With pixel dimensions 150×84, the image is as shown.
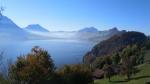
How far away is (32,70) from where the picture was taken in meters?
59.1

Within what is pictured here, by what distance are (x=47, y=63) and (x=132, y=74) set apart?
22.1 meters

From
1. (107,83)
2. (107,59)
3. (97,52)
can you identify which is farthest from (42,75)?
(97,52)

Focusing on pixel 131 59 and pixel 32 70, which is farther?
pixel 131 59

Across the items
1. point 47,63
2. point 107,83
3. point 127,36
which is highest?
point 127,36

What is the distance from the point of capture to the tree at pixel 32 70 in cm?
5844

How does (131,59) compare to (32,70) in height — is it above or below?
above

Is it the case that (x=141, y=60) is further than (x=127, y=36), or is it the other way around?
(x=127, y=36)

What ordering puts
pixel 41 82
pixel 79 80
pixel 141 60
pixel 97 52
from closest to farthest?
pixel 41 82 → pixel 79 80 → pixel 141 60 → pixel 97 52

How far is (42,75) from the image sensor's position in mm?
59656

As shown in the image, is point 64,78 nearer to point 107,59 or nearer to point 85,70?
point 85,70

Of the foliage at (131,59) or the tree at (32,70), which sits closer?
the tree at (32,70)

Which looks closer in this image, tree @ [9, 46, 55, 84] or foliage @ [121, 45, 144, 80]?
tree @ [9, 46, 55, 84]

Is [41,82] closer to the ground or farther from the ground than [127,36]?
closer to the ground

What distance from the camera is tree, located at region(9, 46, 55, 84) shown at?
58.4 meters
